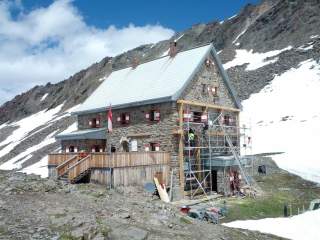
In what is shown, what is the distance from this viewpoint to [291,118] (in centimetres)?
5581

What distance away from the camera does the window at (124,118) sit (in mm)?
35219

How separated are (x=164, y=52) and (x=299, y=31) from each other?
167 feet

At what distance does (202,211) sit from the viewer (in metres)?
24.0

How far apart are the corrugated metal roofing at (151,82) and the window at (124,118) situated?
88 cm

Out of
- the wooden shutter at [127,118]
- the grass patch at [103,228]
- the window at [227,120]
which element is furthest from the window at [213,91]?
the grass patch at [103,228]

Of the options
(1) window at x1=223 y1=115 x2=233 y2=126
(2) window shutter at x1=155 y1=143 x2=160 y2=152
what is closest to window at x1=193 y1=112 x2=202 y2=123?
(2) window shutter at x1=155 y1=143 x2=160 y2=152

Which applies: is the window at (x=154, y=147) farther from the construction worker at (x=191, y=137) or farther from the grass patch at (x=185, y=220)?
the grass patch at (x=185, y=220)

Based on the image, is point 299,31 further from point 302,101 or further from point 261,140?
point 261,140

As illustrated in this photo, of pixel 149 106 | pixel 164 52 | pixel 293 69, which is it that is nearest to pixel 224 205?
pixel 149 106

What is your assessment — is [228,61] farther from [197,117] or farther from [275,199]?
[275,199]

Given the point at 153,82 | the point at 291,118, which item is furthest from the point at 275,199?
the point at 291,118

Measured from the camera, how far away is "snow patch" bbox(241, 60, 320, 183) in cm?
3997

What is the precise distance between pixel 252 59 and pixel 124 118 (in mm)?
57283

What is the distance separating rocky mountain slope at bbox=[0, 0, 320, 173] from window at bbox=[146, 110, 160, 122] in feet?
75.5
